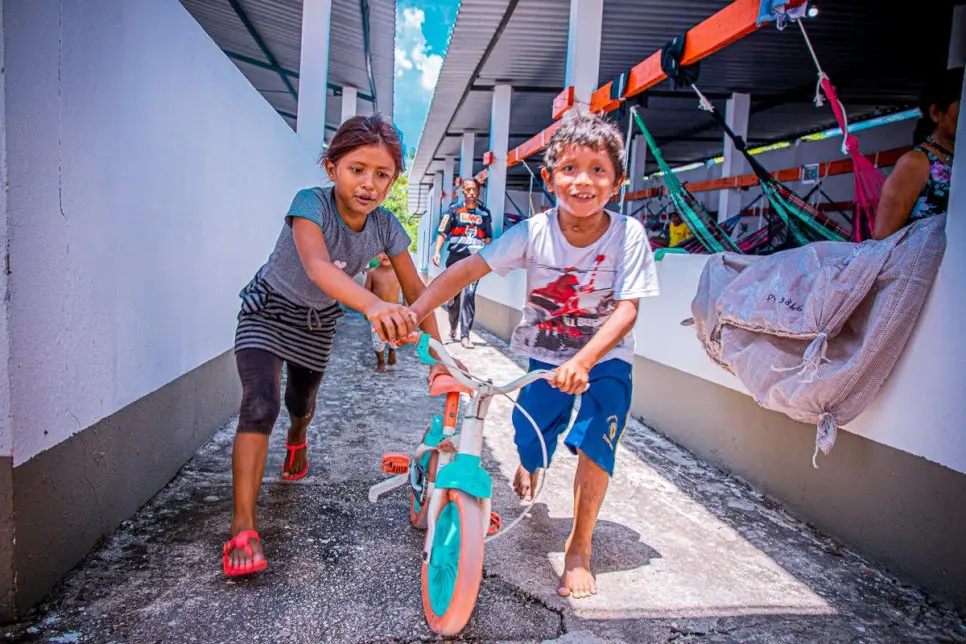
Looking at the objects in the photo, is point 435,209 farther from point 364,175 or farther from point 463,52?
point 364,175

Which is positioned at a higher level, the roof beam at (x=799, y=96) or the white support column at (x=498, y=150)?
the roof beam at (x=799, y=96)

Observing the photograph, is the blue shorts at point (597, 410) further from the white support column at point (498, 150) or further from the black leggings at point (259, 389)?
the white support column at point (498, 150)

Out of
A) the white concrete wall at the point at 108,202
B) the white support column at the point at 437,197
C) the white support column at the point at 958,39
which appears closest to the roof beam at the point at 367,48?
the white concrete wall at the point at 108,202

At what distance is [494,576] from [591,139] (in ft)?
4.64

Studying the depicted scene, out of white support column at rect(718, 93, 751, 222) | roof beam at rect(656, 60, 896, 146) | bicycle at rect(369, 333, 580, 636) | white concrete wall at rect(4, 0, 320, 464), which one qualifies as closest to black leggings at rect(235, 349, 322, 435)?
white concrete wall at rect(4, 0, 320, 464)

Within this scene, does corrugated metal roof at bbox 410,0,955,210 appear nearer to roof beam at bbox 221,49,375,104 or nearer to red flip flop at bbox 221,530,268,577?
roof beam at bbox 221,49,375,104

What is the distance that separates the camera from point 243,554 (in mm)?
1864

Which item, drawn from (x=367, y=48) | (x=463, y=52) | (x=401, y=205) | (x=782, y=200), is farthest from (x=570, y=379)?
(x=401, y=205)

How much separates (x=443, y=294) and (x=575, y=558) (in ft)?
3.04

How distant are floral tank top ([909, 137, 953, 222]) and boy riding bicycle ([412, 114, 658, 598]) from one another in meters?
1.25

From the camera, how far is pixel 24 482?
1.56 m

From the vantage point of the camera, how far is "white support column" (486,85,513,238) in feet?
29.3

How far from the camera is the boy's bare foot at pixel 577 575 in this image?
6.26ft

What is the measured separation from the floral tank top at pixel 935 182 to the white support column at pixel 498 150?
6650 mm
